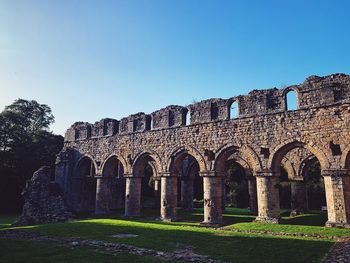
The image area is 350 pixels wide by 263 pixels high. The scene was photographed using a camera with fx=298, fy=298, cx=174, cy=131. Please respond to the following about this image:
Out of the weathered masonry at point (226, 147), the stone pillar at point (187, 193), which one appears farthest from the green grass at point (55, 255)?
A: the stone pillar at point (187, 193)

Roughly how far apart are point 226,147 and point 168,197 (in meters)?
4.63

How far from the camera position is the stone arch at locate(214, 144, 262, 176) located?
14.4 metres

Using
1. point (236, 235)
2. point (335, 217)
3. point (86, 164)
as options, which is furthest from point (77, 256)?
point (86, 164)

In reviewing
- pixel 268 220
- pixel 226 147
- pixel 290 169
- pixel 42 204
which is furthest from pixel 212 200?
pixel 42 204

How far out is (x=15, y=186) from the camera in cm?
2766

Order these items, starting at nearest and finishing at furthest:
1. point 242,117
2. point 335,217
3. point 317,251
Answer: point 317,251, point 335,217, point 242,117

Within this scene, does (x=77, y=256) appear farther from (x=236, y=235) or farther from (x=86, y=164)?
(x=86, y=164)

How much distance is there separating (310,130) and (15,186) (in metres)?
25.8

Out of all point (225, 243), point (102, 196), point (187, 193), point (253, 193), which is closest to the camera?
point (225, 243)

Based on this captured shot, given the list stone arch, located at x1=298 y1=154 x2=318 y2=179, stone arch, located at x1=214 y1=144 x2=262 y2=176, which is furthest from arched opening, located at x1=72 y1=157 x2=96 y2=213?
stone arch, located at x1=298 y1=154 x2=318 y2=179

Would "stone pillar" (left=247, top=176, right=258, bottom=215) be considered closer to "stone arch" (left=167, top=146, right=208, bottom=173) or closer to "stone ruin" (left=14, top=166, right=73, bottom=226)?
"stone arch" (left=167, top=146, right=208, bottom=173)

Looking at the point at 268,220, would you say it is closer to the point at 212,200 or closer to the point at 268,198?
the point at 268,198

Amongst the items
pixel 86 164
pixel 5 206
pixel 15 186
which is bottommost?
pixel 5 206

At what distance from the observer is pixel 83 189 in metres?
24.4
